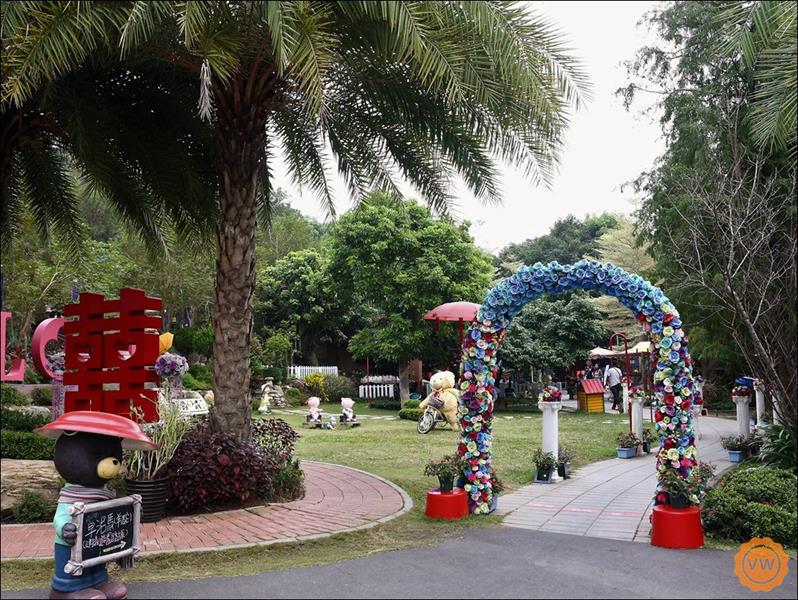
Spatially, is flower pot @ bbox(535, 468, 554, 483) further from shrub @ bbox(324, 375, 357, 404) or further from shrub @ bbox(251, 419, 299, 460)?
shrub @ bbox(324, 375, 357, 404)

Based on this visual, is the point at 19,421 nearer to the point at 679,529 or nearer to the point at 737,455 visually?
the point at 679,529

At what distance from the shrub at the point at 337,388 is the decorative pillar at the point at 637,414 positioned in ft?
48.4

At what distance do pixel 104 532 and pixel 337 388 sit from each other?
21.9 m

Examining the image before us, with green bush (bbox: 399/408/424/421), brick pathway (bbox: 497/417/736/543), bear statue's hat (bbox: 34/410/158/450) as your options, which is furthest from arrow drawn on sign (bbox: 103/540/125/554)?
green bush (bbox: 399/408/424/421)

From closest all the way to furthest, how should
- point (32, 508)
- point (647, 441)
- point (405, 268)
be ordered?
point (32, 508) < point (647, 441) < point (405, 268)

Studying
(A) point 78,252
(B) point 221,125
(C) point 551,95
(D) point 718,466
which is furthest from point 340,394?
(C) point 551,95

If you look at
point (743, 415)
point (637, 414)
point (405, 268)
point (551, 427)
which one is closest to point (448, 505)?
point (551, 427)

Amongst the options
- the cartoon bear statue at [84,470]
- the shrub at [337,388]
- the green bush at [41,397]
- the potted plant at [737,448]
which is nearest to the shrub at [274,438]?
the cartoon bear statue at [84,470]

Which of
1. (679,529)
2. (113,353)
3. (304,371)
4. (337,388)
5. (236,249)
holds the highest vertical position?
(236,249)

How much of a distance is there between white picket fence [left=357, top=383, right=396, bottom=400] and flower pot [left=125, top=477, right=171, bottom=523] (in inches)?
771

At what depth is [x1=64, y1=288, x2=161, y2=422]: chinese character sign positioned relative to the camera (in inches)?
359

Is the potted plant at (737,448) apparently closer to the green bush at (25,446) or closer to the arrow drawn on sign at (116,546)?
the arrow drawn on sign at (116,546)

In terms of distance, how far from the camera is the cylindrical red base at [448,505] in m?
7.81

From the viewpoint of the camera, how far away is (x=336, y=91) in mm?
9977
